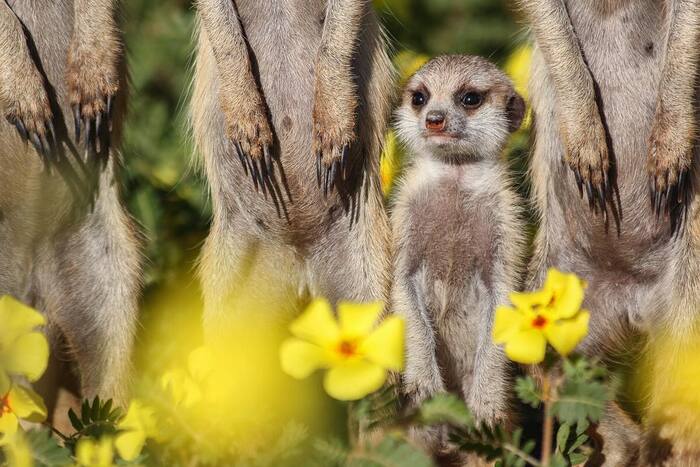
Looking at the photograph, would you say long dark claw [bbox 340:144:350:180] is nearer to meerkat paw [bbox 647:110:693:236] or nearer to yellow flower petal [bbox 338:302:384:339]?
meerkat paw [bbox 647:110:693:236]

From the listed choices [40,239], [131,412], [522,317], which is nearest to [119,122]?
[40,239]

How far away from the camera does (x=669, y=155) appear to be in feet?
17.1

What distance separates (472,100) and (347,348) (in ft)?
7.07

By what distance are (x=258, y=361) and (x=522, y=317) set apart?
191cm

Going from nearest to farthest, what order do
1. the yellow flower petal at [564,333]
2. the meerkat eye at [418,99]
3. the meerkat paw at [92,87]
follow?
1. the yellow flower petal at [564,333]
2. the meerkat paw at [92,87]
3. the meerkat eye at [418,99]

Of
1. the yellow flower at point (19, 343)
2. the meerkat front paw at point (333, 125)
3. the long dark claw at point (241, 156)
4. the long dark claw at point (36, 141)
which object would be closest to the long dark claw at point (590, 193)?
the meerkat front paw at point (333, 125)

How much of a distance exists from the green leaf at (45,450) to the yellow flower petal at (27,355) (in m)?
0.18

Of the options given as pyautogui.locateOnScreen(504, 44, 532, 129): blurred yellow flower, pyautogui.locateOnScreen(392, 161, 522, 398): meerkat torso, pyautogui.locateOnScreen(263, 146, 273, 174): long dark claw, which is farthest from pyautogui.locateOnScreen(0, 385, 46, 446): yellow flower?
pyautogui.locateOnScreen(504, 44, 532, 129): blurred yellow flower

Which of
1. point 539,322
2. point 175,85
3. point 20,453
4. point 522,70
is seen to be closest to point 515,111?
point 522,70

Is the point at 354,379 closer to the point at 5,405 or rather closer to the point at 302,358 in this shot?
the point at 302,358

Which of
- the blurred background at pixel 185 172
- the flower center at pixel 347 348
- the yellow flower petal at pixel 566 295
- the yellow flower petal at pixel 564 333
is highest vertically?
the yellow flower petal at pixel 566 295

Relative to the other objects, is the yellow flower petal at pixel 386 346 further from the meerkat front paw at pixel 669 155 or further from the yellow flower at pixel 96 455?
the meerkat front paw at pixel 669 155

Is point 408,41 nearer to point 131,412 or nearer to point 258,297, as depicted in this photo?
point 258,297

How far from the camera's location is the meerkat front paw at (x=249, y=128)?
5500mm
